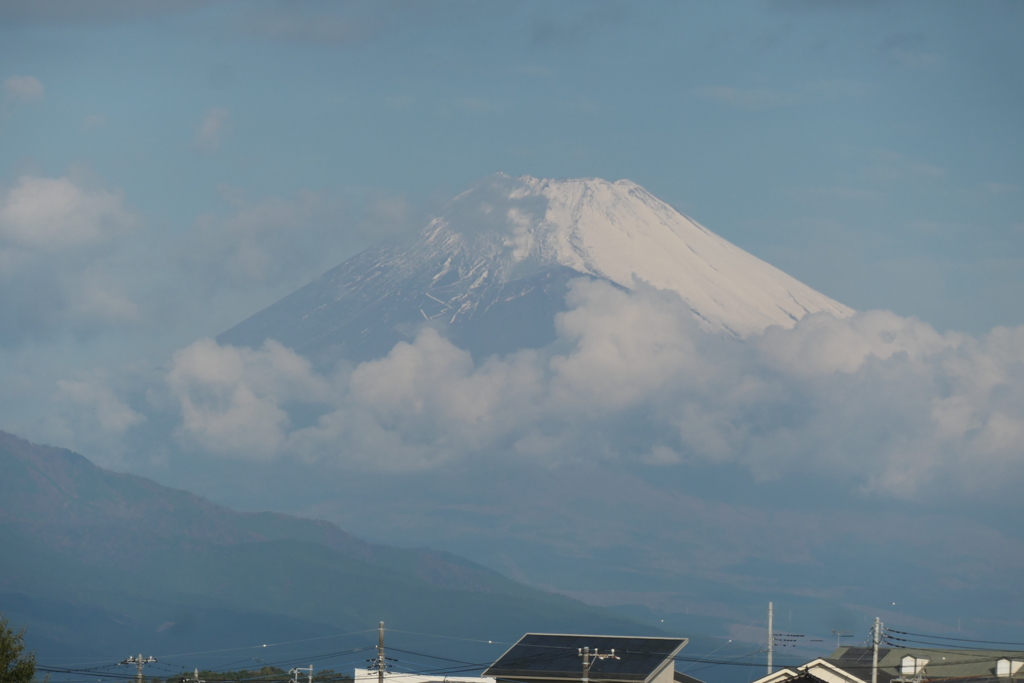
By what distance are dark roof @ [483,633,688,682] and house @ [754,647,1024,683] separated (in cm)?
687

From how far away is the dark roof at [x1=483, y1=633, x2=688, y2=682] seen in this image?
52531 mm

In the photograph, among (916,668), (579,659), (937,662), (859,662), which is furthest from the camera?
(579,659)

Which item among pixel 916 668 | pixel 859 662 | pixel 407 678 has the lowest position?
pixel 407 678

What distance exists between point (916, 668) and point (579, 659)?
1298 cm

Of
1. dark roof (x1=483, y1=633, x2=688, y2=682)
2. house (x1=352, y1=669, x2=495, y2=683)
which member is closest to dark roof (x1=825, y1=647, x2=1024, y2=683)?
dark roof (x1=483, y1=633, x2=688, y2=682)

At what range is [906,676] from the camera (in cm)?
4578

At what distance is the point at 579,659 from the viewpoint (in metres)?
54.2

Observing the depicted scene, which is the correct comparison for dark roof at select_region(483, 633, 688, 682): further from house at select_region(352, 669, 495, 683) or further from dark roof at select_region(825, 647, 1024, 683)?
dark roof at select_region(825, 647, 1024, 683)

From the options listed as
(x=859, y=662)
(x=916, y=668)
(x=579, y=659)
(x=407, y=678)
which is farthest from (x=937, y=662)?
(x=407, y=678)

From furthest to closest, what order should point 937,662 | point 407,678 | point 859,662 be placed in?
point 407,678
point 859,662
point 937,662

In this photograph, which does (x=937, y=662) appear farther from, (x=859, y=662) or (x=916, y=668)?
(x=859, y=662)

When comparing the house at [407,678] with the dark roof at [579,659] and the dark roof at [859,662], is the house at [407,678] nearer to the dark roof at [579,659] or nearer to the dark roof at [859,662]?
the dark roof at [579,659]

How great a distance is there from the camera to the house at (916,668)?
43.0 m

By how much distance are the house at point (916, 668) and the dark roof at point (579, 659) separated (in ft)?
22.5
